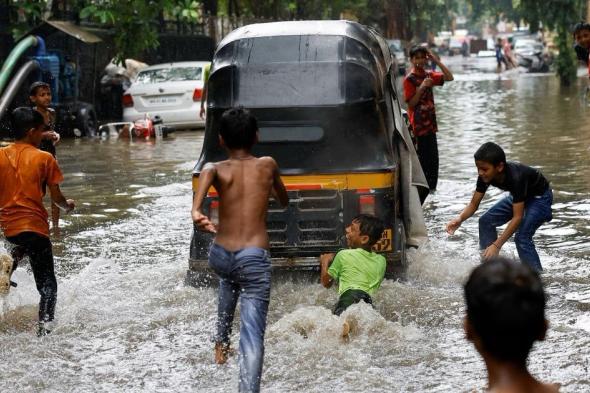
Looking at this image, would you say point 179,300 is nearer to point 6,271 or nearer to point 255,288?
point 6,271

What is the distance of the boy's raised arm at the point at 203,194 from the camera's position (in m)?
5.31

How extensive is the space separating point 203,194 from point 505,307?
2.74 m

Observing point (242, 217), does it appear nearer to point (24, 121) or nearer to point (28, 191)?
point (28, 191)

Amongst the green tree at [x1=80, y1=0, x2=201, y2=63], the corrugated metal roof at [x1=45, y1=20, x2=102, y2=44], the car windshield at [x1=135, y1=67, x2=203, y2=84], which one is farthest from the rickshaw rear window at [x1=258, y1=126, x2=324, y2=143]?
the green tree at [x1=80, y1=0, x2=201, y2=63]

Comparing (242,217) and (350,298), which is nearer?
(242,217)

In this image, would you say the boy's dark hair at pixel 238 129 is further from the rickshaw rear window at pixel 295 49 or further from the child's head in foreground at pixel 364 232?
the rickshaw rear window at pixel 295 49

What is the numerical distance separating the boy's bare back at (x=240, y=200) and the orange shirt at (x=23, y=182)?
1.77 m

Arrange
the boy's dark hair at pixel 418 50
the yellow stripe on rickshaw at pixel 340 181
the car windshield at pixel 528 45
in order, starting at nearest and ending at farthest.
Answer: the yellow stripe on rickshaw at pixel 340 181
the boy's dark hair at pixel 418 50
the car windshield at pixel 528 45

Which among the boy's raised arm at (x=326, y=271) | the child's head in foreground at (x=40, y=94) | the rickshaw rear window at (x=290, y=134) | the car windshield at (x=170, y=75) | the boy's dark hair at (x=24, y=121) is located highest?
the child's head in foreground at (x=40, y=94)

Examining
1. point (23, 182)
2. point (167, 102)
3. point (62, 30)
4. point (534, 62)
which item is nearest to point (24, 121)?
point (23, 182)

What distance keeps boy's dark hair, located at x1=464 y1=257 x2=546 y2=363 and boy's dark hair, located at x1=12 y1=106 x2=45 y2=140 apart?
178 inches

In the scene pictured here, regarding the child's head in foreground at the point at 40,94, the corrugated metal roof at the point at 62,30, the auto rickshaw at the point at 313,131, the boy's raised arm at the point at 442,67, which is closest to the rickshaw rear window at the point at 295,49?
the auto rickshaw at the point at 313,131

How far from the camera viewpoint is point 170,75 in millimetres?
22328

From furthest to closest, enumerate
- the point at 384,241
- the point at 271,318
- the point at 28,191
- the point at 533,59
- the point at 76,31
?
1. the point at 533,59
2. the point at 76,31
3. the point at 384,241
4. the point at 271,318
5. the point at 28,191
